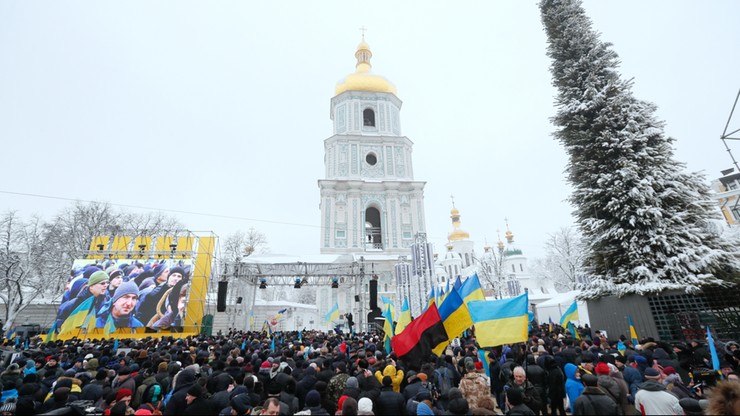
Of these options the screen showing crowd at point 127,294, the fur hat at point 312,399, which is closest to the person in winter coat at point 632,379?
the fur hat at point 312,399

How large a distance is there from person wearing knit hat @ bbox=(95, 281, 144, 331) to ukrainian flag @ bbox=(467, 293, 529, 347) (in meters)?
21.5

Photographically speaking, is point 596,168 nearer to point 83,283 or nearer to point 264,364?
point 264,364

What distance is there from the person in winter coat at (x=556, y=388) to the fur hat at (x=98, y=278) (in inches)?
998

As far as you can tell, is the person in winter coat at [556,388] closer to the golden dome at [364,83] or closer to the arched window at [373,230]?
the arched window at [373,230]

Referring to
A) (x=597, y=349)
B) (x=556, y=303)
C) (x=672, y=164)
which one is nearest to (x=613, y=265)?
(x=672, y=164)

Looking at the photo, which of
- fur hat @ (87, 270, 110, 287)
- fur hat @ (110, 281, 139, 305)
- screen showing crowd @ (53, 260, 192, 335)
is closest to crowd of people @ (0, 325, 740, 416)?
screen showing crowd @ (53, 260, 192, 335)

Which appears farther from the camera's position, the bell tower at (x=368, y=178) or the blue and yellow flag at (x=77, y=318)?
the bell tower at (x=368, y=178)

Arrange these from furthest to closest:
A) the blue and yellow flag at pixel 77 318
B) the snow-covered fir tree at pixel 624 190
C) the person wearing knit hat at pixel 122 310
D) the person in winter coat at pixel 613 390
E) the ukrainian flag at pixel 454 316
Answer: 1. the person wearing knit hat at pixel 122 310
2. the blue and yellow flag at pixel 77 318
3. the snow-covered fir tree at pixel 624 190
4. the ukrainian flag at pixel 454 316
5. the person in winter coat at pixel 613 390

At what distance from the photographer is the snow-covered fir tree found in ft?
36.2

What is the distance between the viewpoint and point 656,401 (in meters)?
4.09

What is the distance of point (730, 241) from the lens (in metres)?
11.2

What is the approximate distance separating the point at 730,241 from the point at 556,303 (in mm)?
16272

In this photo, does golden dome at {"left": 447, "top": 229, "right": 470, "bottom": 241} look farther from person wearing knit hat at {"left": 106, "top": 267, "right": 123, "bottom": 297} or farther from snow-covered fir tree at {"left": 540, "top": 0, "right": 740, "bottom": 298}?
person wearing knit hat at {"left": 106, "top": 267, "right": 123, "bottom": 297}

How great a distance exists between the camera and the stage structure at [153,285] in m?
20.9
